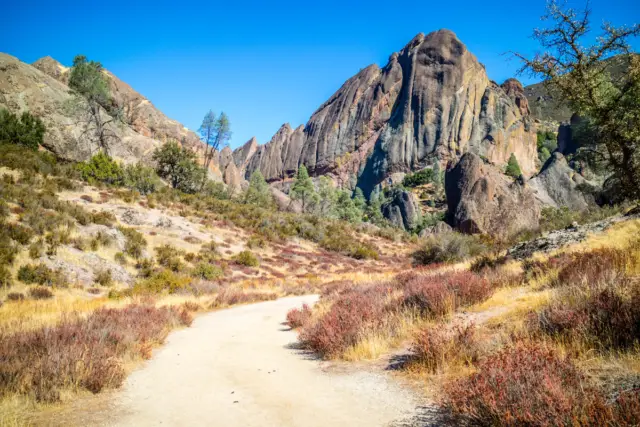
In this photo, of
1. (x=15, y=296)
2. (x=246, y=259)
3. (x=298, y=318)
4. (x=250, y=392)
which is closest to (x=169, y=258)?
(x=246, y=259)

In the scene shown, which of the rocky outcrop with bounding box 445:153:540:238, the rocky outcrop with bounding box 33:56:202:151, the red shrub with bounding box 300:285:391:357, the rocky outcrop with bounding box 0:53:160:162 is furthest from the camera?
the rocky outcrop with bounding box 33:56:202:151

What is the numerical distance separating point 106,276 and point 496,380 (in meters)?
17.2

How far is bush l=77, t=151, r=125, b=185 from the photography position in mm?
31777

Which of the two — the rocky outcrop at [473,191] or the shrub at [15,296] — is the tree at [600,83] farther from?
the rocky outcrop at [473,191]

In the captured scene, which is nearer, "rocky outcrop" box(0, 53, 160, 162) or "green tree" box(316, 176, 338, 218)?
"rocky outcrop" box(0, 53, 160, 162)

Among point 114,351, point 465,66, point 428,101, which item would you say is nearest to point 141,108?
point 114,351

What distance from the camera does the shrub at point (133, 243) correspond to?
1920cm

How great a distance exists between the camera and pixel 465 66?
134250 mm

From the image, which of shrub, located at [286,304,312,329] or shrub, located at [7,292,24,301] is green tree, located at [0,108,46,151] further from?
shrub, located at [286,304,312,329]

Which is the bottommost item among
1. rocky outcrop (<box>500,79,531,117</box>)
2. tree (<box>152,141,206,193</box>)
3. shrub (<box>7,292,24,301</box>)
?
shrub (<box>7,292,24,301</box>)

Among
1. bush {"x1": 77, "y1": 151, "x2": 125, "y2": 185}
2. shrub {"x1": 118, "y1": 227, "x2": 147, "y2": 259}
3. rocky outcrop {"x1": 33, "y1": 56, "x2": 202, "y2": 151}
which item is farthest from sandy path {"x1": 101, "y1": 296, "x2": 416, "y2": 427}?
rocky outcrop {"x1": 33, "y1": 56, "x2": 202, "y2": 151}

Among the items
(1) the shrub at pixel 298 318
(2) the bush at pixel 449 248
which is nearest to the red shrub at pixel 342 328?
(1) the shrub at pixel 298 318

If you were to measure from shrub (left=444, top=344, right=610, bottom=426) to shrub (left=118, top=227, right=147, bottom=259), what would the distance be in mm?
19667

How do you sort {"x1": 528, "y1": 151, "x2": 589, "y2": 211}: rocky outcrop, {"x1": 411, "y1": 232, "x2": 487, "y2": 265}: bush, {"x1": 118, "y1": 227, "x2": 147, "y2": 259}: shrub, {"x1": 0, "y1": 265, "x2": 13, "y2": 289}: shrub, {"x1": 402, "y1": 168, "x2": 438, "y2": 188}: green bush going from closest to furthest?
{"x1": 0, "y1": 265, "x2": 13, "y2": 289}: shrub, {"x1": 118, "y1": 227, "x2": 147, "y2": 259}: shrub, {"x1": 411, "y1": 232, "x2": 487, "y2": 265}: bush, {"x1": 528, "y1": 151, "x2": 589, "y2": 211}: rocky outcrop, {"x1": 402, "y1": 168, "x2": 438, "y2": 188}: green bush
